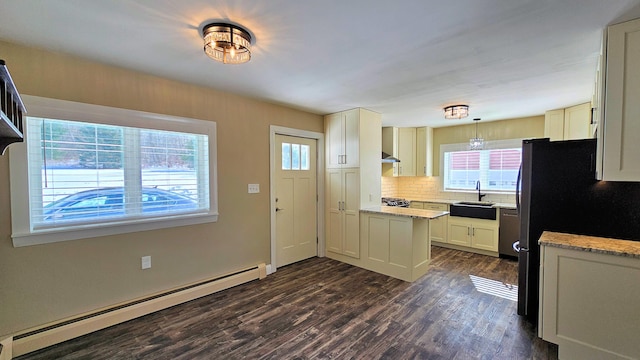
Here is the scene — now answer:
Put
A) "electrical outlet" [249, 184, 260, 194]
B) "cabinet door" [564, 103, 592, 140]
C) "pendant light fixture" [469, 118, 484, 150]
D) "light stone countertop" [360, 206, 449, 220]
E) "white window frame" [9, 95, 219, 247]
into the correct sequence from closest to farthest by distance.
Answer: "white window frame" [9, 95, 219, 247]
"light stone countertop" [360, 206, 449, 220]
"electrical outlet" [249, 184, 260, 194]
"cabinet door" [564, 103, 592, 140]
"pendant light fixture" [469, 118, 484, 150]

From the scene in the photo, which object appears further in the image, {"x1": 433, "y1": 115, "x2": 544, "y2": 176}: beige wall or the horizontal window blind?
{"x1": 433, "y1": 115, "x2": 544, "y2": 176}: beige wall

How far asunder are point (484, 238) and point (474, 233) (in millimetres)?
167

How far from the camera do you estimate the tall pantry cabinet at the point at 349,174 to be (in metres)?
4.10

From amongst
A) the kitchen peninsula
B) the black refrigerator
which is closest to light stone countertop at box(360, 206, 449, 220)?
the kitchen peninsula

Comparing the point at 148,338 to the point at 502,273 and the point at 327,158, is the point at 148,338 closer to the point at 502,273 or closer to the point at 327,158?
the point at 327,158

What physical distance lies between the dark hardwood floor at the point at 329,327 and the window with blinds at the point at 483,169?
2093mm

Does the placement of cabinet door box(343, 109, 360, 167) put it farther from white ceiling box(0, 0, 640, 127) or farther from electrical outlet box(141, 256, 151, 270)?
electrical outlet box(141, 256, 151, 270)

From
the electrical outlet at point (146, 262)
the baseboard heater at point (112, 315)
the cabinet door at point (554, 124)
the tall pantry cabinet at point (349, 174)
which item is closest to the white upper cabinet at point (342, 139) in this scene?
the tall pantry cabinet at point (349, 174)

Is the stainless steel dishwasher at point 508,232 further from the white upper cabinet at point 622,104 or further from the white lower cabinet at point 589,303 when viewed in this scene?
the white upper cabinet at point 622,104

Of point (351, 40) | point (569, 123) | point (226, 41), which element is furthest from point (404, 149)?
point (226, 41)

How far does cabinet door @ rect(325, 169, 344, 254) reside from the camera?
4359 mm

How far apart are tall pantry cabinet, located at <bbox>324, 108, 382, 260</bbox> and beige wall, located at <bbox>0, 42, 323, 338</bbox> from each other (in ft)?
2.99

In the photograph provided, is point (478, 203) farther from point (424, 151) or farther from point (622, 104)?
point (622, 104)

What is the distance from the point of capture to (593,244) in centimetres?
199
